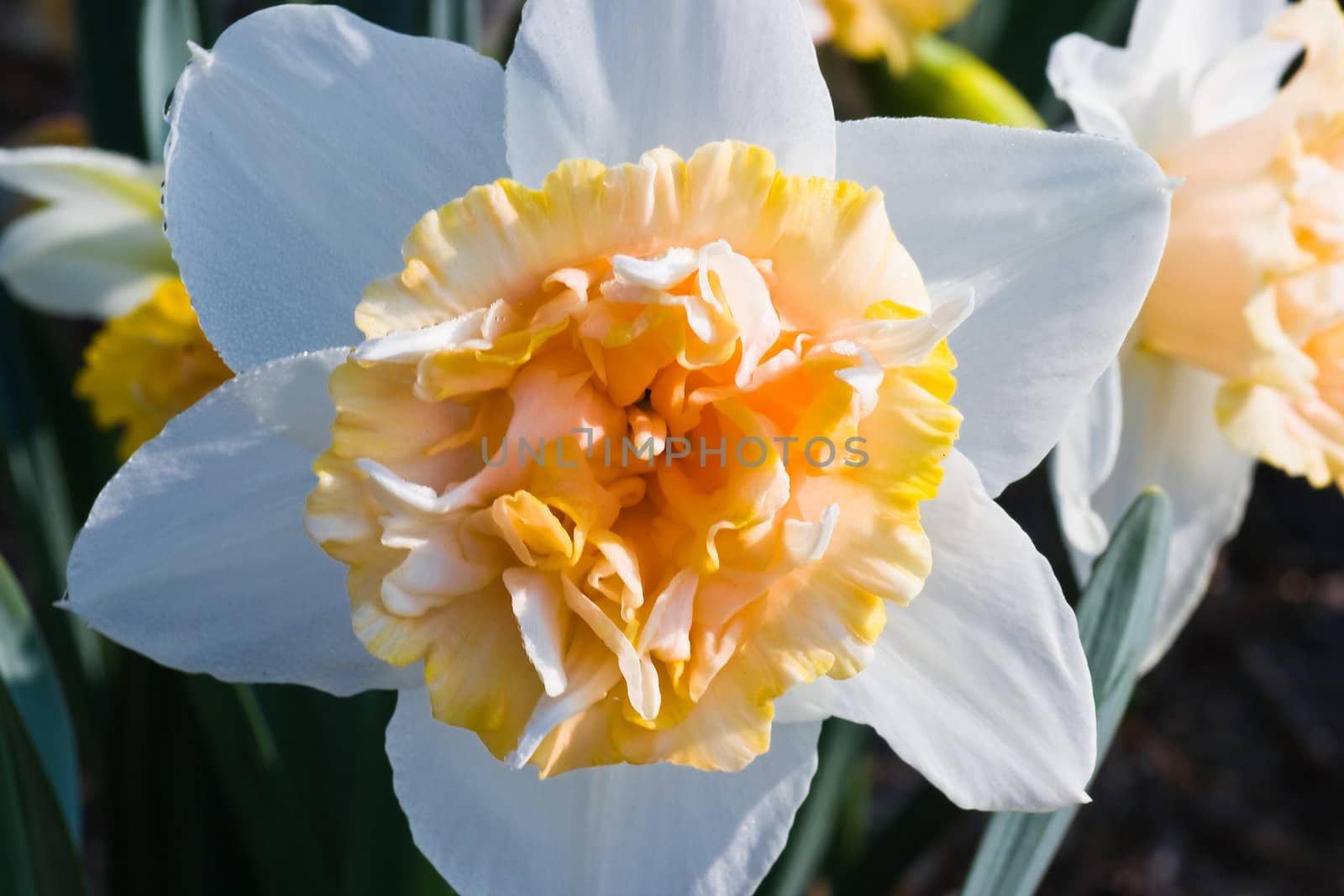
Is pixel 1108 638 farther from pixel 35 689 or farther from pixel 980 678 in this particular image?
pixel 35 689

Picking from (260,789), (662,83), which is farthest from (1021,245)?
(260,789)

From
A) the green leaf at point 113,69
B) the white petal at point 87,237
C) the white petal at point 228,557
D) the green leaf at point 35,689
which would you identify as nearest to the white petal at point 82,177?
the white petal at point 87,237

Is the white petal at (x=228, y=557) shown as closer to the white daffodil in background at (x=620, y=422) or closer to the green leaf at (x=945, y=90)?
the white daffodil in background at (x=620, y=422)

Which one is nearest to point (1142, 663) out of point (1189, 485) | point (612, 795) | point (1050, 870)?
point (1189, 485)

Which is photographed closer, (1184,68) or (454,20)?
(1184,68)

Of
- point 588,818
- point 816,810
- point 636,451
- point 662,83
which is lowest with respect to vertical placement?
point 816,810

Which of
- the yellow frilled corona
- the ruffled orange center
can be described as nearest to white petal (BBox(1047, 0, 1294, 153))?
the ruffled orange center
